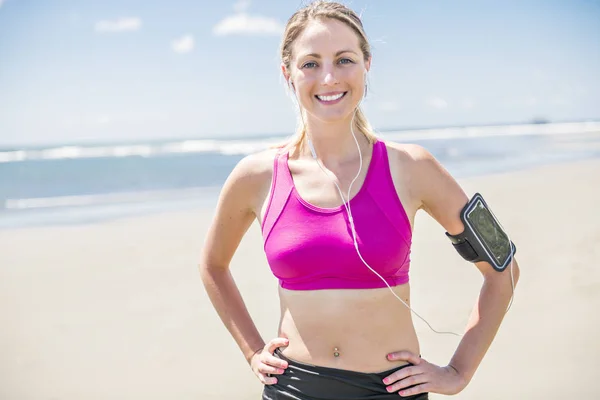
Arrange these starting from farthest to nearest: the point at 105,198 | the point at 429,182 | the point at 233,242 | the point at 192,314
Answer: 1. the point at 105,198
2. the point at 192,314
3. the point at 233,242
4. the point at 429,182

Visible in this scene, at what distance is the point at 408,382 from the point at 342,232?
538 millimetres

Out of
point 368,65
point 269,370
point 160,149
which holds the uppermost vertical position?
point 160,149

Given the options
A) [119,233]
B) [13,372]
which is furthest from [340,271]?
[119,233]

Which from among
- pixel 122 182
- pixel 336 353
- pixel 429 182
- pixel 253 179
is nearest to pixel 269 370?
pixel 336 353

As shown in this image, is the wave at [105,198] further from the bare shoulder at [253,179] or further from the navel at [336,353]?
the navel at [336,353]

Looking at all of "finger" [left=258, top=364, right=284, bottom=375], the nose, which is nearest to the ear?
the nose

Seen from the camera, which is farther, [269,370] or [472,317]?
[472,317]

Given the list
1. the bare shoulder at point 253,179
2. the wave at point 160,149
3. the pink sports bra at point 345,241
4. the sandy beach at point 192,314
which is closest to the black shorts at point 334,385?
the pink sports bra at point 345,241

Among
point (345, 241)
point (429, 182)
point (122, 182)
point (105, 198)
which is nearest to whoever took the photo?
point (345, 241)

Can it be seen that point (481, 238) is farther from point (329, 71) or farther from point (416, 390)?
point (329, 71)

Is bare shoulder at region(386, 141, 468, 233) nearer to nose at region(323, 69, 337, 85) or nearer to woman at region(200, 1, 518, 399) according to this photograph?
woman at region(200, 1, 518, 399)

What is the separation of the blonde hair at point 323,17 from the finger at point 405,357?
2.50 feet

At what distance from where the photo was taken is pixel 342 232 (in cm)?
210

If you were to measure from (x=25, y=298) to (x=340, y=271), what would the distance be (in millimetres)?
4922
